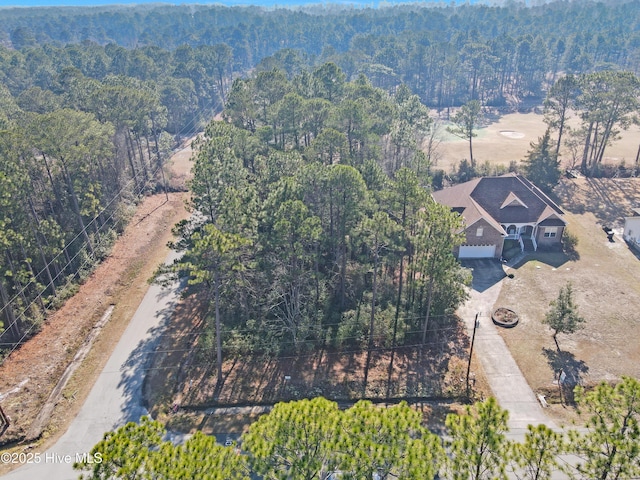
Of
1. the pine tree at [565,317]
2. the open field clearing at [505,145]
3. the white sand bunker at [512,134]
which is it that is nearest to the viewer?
the pine tree at [565,317]

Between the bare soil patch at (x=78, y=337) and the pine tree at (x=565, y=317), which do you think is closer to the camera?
the bare soil patch at (x=78, y=337)

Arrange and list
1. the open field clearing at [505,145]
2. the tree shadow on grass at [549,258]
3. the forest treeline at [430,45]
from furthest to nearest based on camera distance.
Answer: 1. the forest treeline at [430,45]
2. the open field clearing at [505,145]
3. the tree shadow on grass at [549,258]

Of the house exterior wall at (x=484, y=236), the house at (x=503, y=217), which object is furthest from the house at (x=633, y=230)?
the house exterior wall at (x=484, y=236)

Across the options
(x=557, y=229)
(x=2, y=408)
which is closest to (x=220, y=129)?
(x=2, y=408)

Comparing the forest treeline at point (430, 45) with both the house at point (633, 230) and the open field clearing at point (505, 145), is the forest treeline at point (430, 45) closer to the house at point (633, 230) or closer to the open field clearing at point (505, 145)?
the open field clearing at point (505, 145)

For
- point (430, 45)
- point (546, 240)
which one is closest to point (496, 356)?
point (546, 240)

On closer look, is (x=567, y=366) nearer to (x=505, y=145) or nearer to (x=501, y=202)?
(x=501, y=202)

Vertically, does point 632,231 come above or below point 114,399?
above
